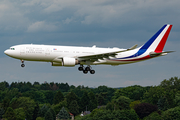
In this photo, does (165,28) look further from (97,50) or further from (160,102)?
(160,102)

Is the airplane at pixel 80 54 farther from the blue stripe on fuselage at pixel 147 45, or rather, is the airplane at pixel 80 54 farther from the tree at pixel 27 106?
the tree at pixel 27 106

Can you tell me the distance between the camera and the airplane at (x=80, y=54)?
64750 millimetres

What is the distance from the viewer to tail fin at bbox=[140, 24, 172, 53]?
252 feet

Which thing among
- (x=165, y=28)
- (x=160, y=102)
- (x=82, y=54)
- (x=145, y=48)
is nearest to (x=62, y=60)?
(x=82, y=54)

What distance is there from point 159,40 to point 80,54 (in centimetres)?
2005

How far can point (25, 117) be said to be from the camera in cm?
18375

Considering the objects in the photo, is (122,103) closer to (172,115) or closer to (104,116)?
(104,116)

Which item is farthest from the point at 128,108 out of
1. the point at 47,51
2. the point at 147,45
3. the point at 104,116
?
the point at 47,51

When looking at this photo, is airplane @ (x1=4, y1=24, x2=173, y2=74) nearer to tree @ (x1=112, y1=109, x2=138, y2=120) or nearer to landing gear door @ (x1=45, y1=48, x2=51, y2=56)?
landing gear door @ (x1=45, y1=48, x2=51, y2=56)

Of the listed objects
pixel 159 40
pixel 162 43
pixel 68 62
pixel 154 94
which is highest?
pixel 159 40

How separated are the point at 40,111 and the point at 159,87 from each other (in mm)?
63265

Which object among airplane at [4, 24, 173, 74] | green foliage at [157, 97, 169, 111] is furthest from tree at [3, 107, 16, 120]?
airplane at [4, 24, 173, 74]

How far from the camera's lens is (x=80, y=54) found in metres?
67.9

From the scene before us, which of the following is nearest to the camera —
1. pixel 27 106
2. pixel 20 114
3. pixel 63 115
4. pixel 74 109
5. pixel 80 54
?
pixel 80 54
